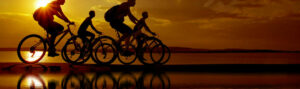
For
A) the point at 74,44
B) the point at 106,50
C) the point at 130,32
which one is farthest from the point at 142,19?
the point at 74,44

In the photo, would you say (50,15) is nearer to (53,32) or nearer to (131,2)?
(53,32)

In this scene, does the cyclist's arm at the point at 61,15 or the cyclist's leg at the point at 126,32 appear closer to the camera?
the cyclist's arm at the point at 61,15

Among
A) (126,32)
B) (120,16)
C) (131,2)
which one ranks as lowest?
(126,32)

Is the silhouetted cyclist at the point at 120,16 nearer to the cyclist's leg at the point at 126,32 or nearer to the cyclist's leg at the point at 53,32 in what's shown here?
the cyclist's leg at the point at 126,32

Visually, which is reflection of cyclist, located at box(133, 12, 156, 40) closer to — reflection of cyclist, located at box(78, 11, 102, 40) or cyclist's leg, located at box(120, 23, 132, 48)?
cyclist's leg, located at box(120, 23, 132, 48)

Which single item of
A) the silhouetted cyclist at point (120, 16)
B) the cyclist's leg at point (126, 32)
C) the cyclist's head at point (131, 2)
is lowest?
the cyclist's leg at point (126, 32)

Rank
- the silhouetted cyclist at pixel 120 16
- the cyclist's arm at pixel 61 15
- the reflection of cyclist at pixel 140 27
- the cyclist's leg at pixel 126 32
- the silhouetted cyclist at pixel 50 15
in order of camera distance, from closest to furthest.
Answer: the silhouetted cyclist at pixel 50 15, the cyclist's arm at pixel 61 15, the silhouetted cyclist at pixel 120 16, the cyclist's leg at pixel 126 32, the reflection of cyclist at pixel 140 27

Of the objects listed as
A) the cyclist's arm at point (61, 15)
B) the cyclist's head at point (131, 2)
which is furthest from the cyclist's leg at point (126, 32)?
the cyclist's arm at point (61, 15)

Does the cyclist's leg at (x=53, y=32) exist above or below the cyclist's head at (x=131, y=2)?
below

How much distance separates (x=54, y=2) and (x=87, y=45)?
1718 millimetres

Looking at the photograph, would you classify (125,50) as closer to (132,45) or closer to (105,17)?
(132,45)

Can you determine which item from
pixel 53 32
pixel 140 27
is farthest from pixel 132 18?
pixel 53 32

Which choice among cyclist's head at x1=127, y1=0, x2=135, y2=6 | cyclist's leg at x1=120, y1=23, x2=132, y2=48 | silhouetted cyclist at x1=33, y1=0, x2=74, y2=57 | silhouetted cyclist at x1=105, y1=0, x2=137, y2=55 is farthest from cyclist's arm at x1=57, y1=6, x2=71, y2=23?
cyclist's head at x1=127, y1=0, x2=135, y2=6

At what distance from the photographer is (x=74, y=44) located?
11391 millimetres
